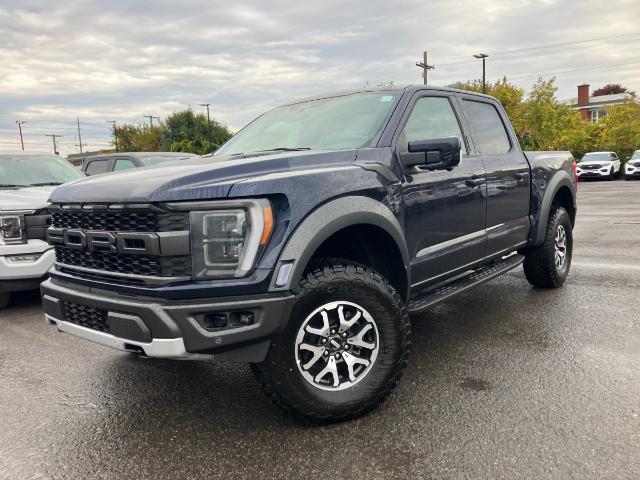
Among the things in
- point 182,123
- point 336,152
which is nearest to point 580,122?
point 182,123

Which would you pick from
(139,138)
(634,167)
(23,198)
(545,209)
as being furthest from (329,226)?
(139,138)

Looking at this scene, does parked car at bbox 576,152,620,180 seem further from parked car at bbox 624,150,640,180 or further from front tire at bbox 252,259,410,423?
front tire at bbox 252,259,410,423

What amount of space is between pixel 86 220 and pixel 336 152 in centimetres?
143

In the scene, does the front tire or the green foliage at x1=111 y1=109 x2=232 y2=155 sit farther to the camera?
the green foliage at x1=111 y1=109 x2=232 y2=155

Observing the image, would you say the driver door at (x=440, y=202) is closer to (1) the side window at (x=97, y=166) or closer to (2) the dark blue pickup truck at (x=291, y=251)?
(2) the dark blue pickup truck at (x=291, y=251)

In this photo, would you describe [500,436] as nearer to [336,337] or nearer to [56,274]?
[336,337]

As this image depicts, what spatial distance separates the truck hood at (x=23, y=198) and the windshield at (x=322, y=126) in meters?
2.16

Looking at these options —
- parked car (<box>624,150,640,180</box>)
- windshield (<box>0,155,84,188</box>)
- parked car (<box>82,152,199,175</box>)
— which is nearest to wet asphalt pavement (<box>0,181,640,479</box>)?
windshield (<box>0,155,84,188</box>)

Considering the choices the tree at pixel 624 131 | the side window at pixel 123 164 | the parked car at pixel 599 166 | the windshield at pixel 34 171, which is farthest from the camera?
the tree at pixel 624 131

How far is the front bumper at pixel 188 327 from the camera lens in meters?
2.47

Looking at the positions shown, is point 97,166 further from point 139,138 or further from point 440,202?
point 139,138

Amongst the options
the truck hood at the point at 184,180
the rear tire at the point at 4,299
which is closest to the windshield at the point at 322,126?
the truck hood at the point at 184,180

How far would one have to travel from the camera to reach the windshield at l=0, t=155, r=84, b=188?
20.7 ft

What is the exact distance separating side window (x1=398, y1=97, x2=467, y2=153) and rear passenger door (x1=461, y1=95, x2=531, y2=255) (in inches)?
10.7
